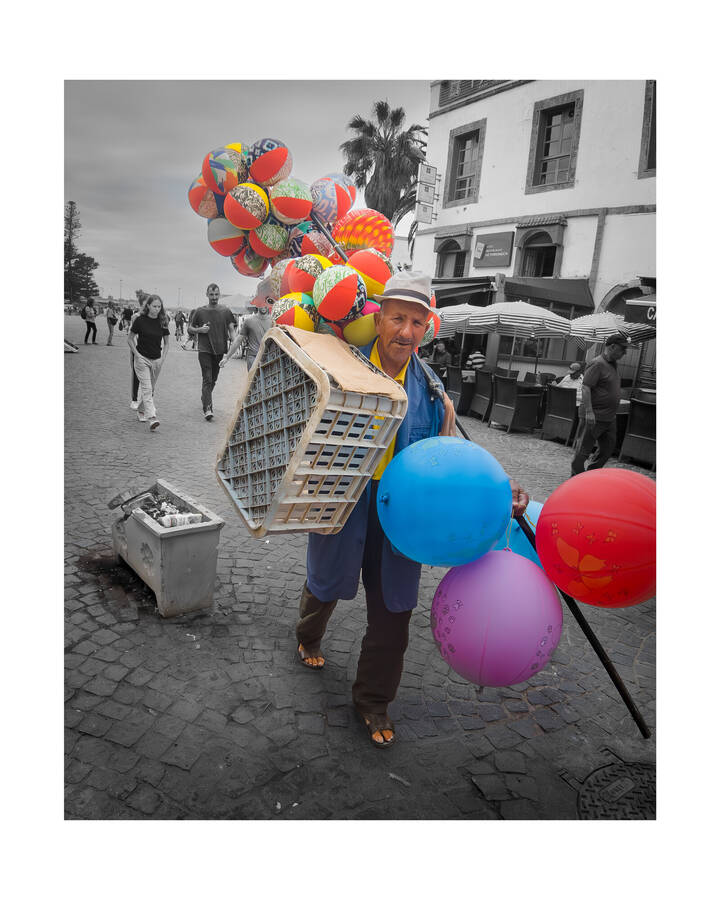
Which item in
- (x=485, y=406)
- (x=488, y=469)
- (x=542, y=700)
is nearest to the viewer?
(x=488, y=469)

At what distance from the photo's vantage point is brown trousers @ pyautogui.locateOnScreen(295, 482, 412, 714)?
243 cm

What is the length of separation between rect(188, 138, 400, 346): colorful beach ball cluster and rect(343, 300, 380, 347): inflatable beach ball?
5cm

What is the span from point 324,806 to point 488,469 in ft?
4.74

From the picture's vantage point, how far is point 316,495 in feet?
6.09

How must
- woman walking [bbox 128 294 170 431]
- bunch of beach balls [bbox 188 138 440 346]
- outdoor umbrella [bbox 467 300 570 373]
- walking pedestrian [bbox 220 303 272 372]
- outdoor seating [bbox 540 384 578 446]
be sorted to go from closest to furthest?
1. bunch of beach balls [bbox 188 138 440 346]
2. walking pedestrian [bbox 220 303 272 372]
3. woman walking [bbox 128 294 170 431]
4. outdoor seating [bbox 540 384 578 446]
5. outdoor umbrella [bbox 467 300 570 373]

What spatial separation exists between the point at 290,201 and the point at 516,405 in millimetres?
8391

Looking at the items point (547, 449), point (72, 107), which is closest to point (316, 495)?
point (72, 107)

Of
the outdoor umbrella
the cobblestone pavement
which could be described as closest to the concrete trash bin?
the cobblestone pavement

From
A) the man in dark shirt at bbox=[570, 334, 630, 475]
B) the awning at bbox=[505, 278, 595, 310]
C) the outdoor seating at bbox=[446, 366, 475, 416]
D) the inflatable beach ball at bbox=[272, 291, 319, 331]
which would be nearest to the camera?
the inflatable beach ball at bbox=[272, 291, 319, 331]

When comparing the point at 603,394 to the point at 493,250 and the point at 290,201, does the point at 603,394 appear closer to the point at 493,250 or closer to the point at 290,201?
the point at 290,201

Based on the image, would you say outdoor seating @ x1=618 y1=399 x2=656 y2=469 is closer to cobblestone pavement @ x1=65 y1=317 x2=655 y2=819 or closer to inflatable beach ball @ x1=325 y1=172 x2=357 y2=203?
cobblestone pavement @ x1=65 y1=317 x2=655 y2=819

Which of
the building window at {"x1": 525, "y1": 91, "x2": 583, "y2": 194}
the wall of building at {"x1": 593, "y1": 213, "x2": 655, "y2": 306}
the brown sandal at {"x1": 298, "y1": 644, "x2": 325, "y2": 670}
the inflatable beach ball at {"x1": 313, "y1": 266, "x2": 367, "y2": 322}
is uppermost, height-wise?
the building window at {"x1": 525, "y1": 91, "x2": 583, "y2": 194}

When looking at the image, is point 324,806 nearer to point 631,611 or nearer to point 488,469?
point 488,469

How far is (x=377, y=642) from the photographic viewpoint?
2.47m
